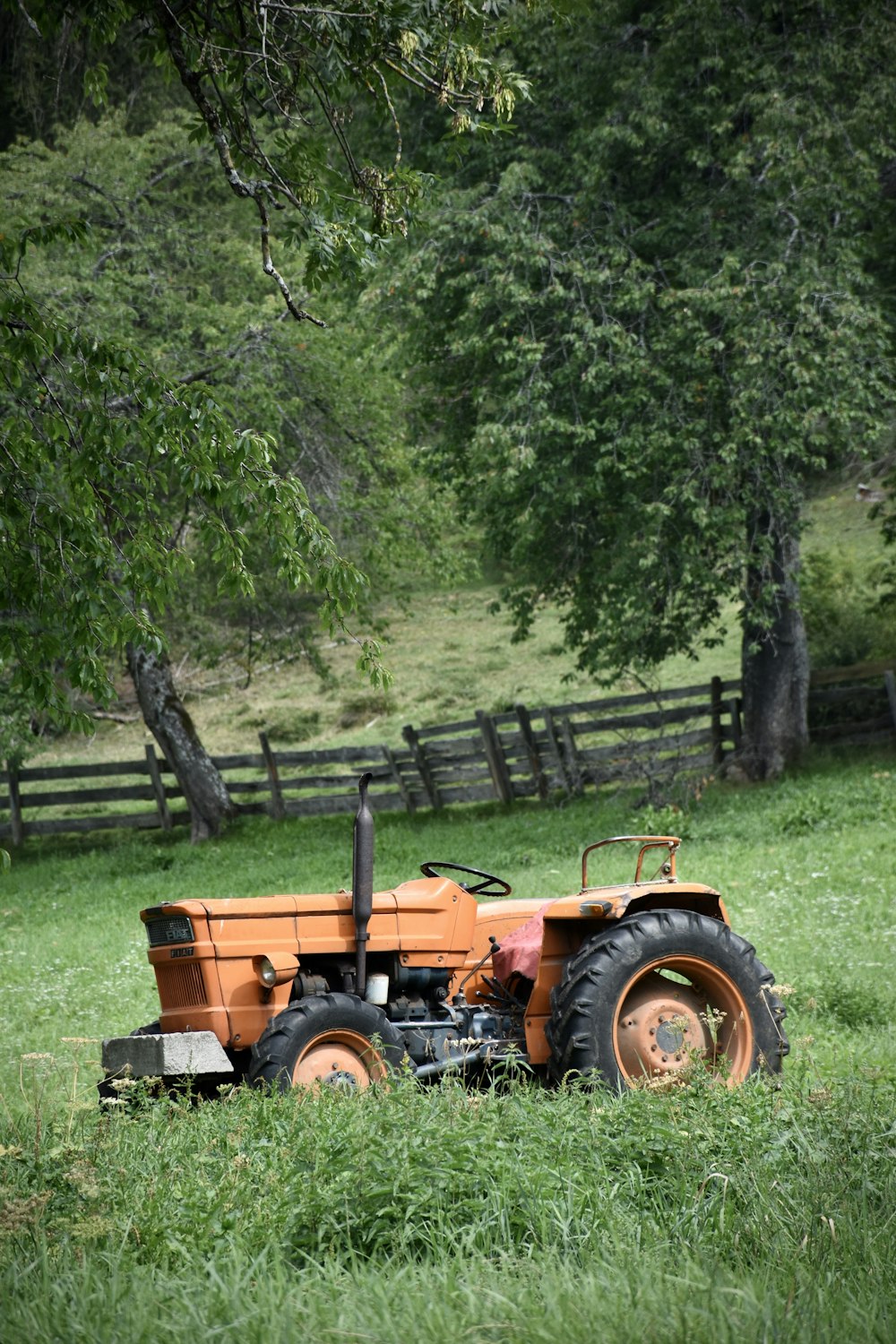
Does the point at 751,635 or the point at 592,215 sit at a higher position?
the point at 592,215

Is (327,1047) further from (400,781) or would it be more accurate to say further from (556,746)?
(400,781)

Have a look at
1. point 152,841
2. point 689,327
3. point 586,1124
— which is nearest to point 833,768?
point 689,327

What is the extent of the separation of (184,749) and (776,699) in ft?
→ 26.9

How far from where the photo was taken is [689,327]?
13.6 meters

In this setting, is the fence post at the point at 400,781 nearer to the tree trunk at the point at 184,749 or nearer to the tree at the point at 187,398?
the tree trunk at the point at 184,749

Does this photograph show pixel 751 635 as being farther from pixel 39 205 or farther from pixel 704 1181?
pixel 704 1181

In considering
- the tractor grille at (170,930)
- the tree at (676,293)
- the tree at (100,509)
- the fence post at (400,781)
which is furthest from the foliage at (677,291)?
the tractor grille at (170,930)

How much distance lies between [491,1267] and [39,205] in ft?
55.0

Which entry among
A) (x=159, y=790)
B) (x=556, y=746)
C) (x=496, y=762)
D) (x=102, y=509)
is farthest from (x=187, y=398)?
(x=159, y=790)

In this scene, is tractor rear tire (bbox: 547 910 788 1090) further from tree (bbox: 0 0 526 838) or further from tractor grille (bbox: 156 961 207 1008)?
tree (bbox: 0 0 526 838)

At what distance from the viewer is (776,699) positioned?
Answer: 52.6 feet

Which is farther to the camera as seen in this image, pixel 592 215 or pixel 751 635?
pixel 751 635

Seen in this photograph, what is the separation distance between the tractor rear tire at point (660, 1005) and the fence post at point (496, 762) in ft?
40.6

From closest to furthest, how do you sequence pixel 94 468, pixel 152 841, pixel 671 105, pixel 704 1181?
pixel 704 1181 < pixel 94 468 < pixel 671 105 < pixel 152 841
